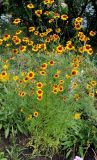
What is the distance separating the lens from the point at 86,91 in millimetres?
5359

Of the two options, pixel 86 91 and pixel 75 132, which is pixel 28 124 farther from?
pixel 86 91

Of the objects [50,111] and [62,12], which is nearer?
[50,111]

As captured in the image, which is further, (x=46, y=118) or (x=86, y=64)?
(x=86, y=64)

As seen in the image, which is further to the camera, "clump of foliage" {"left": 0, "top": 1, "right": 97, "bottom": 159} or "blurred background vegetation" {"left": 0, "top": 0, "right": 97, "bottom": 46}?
"blurred background vegetation" {"left": 0, "top": 0, "right": 97, "bottom": 46}

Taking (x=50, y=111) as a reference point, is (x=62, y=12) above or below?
above

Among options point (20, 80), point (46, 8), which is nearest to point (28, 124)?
point (20, 80)

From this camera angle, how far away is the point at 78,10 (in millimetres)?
8820

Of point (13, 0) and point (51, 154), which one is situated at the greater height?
point (13, 0)

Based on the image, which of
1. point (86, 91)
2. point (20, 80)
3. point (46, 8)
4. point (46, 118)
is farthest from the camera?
point (46, 8)

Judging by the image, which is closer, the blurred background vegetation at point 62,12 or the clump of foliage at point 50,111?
the clump of foliage at point 50,111

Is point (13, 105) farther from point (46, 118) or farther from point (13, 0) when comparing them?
point (13, 0)

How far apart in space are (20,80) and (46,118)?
1.93ft

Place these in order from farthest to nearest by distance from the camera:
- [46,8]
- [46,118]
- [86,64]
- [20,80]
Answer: [46,8] → [86,64] → [20,80] → [46,118]

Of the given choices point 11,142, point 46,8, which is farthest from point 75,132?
point 46,8
